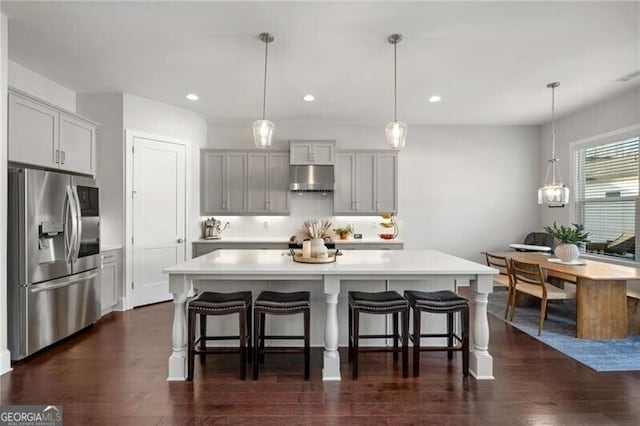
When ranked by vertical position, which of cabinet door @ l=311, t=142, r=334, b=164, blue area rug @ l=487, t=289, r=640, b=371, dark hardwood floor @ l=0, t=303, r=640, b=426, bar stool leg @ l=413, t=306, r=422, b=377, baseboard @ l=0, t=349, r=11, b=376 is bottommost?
dark hardwood floor @ l=0, t=303, r=640, b=426

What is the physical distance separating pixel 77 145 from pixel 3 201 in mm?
1122

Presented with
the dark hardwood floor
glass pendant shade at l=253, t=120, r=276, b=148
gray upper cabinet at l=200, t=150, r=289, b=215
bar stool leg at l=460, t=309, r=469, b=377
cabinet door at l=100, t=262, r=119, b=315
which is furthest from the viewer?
gray upper cabinet at l=200, t=150, r=289, b=215

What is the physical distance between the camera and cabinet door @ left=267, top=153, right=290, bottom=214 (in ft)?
17.9

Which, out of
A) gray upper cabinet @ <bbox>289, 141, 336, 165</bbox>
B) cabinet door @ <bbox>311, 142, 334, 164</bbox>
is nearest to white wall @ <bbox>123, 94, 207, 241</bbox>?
gray upper cabinet @ <bbox>289, 141, 336, 165</bbox>

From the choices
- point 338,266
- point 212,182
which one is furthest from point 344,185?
point 338,266

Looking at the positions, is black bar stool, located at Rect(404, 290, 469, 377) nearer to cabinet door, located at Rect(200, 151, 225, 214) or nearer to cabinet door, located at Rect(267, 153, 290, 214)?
cabinet door, located at Rect(267, 153, 290, 214)

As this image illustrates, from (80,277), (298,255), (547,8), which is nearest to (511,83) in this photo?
(547,8)

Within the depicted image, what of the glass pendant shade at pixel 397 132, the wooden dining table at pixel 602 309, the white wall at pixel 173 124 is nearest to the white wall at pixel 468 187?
the wooden dining table at pixel 602 309

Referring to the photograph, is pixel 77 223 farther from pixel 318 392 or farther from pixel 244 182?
pixel 318 392

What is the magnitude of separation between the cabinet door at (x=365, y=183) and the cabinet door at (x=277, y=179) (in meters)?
1.20

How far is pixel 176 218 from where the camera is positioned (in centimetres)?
492

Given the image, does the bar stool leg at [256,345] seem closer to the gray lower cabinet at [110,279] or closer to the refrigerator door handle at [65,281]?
the refrigerator door handle at [65,281]

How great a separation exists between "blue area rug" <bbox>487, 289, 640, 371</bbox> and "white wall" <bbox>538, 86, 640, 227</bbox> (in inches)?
76.2

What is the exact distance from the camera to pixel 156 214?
4688 mm
